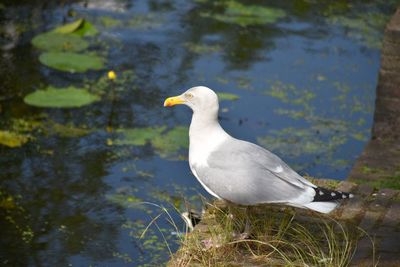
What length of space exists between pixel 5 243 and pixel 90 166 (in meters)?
1.08

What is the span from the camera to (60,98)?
680 cm

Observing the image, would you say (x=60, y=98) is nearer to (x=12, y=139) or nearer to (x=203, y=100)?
(x=12, y=139)

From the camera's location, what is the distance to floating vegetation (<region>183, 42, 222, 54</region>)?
8.03 meters

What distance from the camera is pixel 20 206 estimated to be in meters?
5.49

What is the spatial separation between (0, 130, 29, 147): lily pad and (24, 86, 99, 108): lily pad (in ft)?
1.33

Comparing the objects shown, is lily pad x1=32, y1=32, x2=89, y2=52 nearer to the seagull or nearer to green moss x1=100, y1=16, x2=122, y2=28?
green moss x1=100, y1=16, x2=122, y2=28

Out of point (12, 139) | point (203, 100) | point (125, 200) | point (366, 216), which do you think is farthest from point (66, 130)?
point (366, 216)

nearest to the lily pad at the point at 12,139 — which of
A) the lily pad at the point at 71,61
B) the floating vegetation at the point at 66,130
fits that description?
the floating vegetation at the point at 66,130

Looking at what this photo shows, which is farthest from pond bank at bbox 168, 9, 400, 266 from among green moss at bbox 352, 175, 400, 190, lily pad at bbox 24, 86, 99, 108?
lily pad at bbox 24, 86, 99, 108

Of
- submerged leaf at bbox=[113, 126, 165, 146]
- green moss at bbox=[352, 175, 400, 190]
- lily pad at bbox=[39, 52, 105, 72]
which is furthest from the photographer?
lily pad at bbox=[39, 52, 105, 72]

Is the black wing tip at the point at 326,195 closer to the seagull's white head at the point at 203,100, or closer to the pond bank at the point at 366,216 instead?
the pond bank at the point at 366,216

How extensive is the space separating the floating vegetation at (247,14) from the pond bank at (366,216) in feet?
9.30

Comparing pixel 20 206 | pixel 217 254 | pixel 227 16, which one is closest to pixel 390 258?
pixel 217 254

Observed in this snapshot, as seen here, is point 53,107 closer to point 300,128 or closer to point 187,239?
point 300,128
